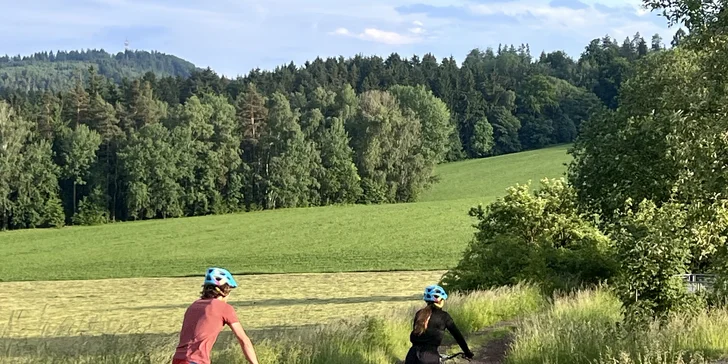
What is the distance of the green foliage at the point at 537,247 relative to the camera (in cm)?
2205

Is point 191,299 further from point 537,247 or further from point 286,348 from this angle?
point 286,348

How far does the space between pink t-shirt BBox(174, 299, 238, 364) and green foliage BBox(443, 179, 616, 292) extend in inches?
620

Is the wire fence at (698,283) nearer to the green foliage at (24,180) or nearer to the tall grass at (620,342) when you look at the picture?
the tall grass at (620,342)

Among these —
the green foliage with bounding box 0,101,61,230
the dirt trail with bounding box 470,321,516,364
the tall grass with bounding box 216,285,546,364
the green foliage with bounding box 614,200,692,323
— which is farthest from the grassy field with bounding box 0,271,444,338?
the green foliage with bounding box 0,101,61,230

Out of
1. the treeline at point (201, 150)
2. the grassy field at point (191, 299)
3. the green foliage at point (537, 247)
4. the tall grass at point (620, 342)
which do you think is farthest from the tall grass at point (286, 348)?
the treeline at point (201, 150)

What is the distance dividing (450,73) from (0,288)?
4232 inches

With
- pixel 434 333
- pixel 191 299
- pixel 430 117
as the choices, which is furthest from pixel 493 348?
pixel 430 117

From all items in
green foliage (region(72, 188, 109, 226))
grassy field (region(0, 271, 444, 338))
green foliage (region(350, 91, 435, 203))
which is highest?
green foliage (region(350, 91, 435, 203))

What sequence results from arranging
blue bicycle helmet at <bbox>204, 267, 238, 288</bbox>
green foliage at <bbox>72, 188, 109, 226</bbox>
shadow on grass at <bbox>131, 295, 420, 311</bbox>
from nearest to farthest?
blue bicycle helmet at <bbox>204, 267, 238, 288</bbox>, shadow on grass at <bbox>131, 295, 420, 311</bbox>, green foliage at <bbox>72, 188, 109, 226</bbox>

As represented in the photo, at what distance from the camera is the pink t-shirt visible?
A: 6309 mm

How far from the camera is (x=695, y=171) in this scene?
1025 centimetres

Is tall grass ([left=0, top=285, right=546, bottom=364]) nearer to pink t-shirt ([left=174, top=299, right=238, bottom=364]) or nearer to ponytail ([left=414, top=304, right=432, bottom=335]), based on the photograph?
ponytail ([left=414, top=304, right=432, bottom=335])

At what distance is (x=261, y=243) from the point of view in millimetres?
63188

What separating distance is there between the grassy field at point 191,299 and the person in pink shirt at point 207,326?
18334 millimetres
